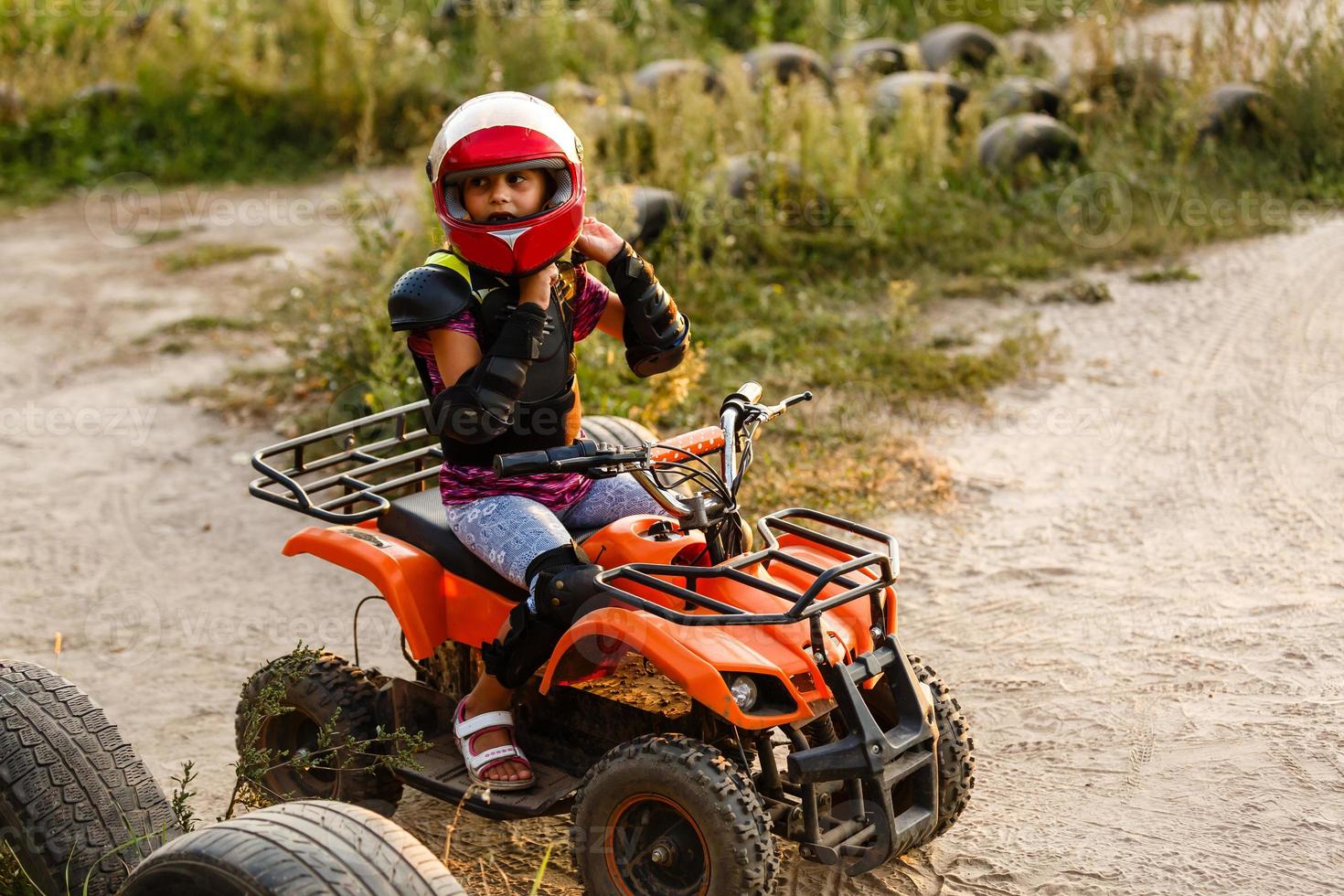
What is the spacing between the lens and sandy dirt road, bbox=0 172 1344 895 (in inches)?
150

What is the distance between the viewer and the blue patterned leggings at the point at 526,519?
3.55 meters

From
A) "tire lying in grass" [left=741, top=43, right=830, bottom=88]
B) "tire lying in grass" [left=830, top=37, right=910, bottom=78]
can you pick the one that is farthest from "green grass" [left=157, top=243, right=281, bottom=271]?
"tire lying in grass" [left=830, top=37, right=910, bottom=78]

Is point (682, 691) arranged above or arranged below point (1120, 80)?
below

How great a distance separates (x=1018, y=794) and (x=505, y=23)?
10169 millimetres

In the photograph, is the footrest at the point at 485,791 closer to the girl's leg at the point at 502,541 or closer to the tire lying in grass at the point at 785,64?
the girl's leg at the point at 502,541

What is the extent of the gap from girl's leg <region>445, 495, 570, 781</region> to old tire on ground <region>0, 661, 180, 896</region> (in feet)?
2.62

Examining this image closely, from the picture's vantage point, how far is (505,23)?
41.6 ft

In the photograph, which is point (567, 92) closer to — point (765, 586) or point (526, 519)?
point (526, 519)

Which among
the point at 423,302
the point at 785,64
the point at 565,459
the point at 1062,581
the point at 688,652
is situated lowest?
the point at 1062,581

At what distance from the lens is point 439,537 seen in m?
3.81

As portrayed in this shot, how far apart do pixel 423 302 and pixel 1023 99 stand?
7.47 m

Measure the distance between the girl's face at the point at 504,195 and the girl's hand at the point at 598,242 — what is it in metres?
0.24

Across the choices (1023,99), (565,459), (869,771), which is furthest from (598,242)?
(1023,99)

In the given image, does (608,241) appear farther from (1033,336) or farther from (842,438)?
(1033,336)
